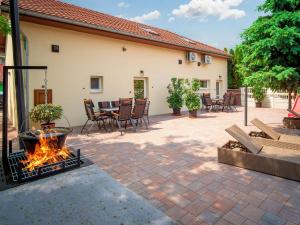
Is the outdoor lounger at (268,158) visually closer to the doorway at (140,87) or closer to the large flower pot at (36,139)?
the large flower pot at (36,139)

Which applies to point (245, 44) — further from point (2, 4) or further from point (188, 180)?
point (2, 4)

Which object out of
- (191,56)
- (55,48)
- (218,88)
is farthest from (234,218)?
(218,88)

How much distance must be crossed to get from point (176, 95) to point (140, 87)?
6.74 feet

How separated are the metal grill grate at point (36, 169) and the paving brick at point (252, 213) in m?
2.57

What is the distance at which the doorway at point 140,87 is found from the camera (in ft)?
38.5

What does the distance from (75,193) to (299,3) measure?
26.5 ft

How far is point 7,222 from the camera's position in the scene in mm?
2189

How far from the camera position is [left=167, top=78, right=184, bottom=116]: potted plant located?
11.9 metres

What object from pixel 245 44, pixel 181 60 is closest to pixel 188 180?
pixel 245 44

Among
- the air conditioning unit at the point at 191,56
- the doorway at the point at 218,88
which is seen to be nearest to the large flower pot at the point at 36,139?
the air conditioning unit at the point at 191,56

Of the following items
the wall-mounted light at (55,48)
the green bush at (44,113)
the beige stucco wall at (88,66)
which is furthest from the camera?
the wall-mounted light at (55,48)

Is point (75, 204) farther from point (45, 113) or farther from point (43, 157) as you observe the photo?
point (45, 113)

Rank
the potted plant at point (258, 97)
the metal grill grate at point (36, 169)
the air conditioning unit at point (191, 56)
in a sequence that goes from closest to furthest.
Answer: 1. the metal grill grate at point (36, 169)
2. the air conditioning unit at point (191, 56)
3. the potted plant at point (258, 97)

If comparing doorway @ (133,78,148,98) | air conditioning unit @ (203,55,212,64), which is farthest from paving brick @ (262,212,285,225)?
air conditioning unit @ (203,55,212,64)
